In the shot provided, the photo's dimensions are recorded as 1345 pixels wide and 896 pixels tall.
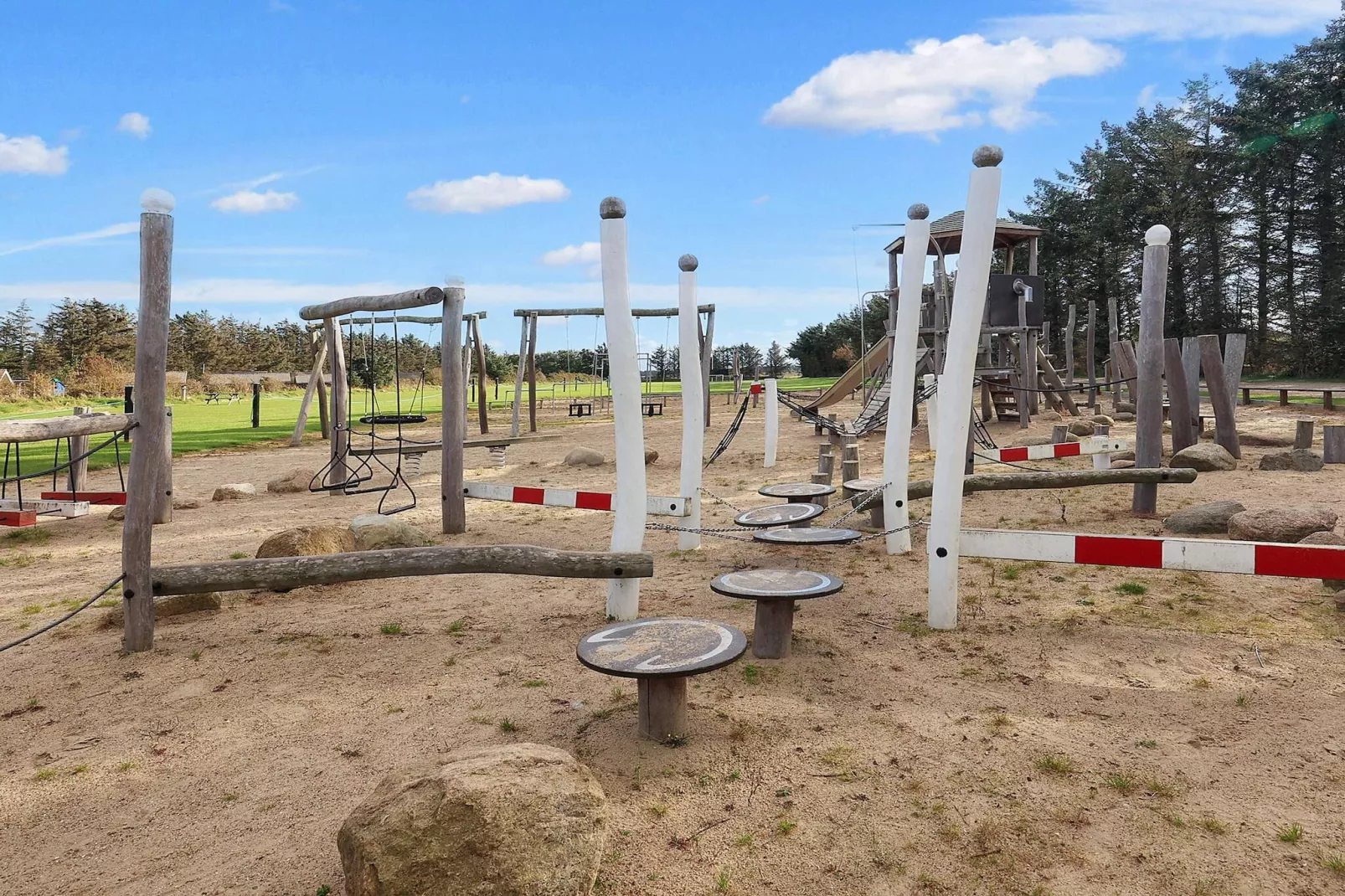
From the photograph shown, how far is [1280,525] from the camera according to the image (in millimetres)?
5875

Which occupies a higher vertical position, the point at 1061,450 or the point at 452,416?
the point at 452,416

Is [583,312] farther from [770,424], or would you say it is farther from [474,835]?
[474,835]

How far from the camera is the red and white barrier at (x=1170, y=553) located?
3.78 metres

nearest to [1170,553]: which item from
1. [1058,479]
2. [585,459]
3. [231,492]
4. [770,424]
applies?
[1058,479]

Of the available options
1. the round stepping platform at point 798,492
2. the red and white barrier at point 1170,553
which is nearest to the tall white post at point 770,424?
the round stepping platform at point 798,492

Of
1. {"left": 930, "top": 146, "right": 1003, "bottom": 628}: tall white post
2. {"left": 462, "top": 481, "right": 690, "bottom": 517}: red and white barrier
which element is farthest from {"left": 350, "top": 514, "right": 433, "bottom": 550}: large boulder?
{"left": 930, "top": 146, "right": 1003, "bottom": 628}: tall white post

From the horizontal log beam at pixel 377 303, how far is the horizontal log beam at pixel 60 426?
3.09 meters

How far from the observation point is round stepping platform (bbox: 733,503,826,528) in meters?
5.91

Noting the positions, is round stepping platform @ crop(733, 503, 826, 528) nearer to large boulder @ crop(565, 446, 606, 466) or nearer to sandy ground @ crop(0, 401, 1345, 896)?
sandy ground @ crop(0, 401, 1345, 896)

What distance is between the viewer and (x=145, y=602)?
15.0 ft

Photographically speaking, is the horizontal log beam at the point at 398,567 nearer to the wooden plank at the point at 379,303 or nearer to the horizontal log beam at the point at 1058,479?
the horizontal log beam at the point at 1058,479

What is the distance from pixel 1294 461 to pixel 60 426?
37.2 ft

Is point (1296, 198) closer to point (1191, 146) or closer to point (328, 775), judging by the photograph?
point (1191, 146)

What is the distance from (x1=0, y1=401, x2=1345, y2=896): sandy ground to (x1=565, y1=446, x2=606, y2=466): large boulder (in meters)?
6.94
